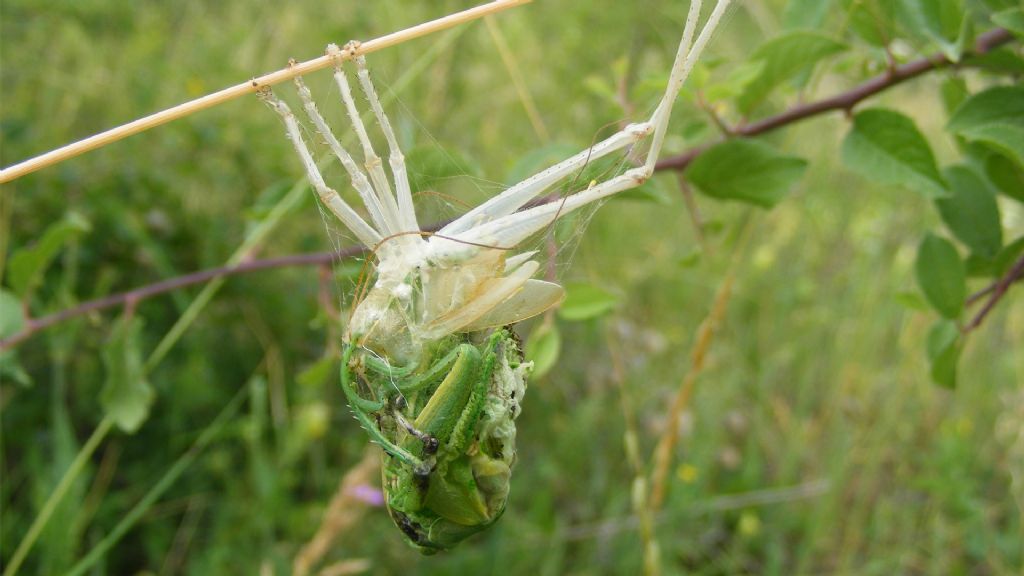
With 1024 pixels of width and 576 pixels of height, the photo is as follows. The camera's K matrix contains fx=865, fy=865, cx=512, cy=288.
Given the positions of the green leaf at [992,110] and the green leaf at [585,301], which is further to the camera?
the green leaf at [585,301]

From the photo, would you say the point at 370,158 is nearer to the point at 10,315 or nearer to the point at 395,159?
the point at 395,159

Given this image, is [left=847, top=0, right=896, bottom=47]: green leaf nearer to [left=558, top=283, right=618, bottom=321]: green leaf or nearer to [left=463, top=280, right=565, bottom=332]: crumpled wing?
[left=558, top=283, right=618, bottom=321]: green leaf

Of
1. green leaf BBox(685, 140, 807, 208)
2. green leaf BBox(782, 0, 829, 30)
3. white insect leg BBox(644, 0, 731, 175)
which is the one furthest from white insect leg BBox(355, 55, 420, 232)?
green leaf BBox(782, 0, 829, 30)

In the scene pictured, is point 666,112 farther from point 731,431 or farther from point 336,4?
point 336,4

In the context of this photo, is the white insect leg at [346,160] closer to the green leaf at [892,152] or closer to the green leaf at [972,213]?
the green leaf at [892,152]

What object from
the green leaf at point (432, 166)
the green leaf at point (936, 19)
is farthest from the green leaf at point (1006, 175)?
the green leaf at point (432, 166)

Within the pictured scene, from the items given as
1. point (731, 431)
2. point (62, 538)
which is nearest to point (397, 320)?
point (62, 538)
